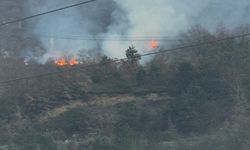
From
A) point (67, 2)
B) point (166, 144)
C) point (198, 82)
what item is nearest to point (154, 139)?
point (166, 144)

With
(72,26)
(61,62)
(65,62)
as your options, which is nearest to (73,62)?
(65,62)

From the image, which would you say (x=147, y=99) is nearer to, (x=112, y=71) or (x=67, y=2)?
(x=112, y=71)

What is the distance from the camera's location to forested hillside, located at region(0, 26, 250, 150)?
69.4 feet

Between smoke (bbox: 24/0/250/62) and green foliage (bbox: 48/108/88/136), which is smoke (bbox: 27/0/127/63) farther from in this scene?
green foliage (bbox: 48/108/88/136)

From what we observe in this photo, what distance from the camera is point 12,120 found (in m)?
23.1

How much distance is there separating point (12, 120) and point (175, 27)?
13.5m

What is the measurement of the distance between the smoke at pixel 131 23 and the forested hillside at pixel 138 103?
596 centimetres

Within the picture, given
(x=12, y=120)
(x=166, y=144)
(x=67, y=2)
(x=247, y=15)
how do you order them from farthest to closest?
(x=67, y=2) → (x=247, y=15) → (x=12, y=120) → (x=166, y=144)

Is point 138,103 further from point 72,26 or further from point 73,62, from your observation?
point 72,26

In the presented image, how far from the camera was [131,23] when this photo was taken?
35.2m

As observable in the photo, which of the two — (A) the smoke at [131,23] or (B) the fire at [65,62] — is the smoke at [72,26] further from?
(B) the fire at [65,62]

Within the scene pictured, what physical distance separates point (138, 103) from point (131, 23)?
11.1m

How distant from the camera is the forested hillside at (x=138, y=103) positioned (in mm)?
21156

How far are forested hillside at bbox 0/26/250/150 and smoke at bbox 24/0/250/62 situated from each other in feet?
19.5
